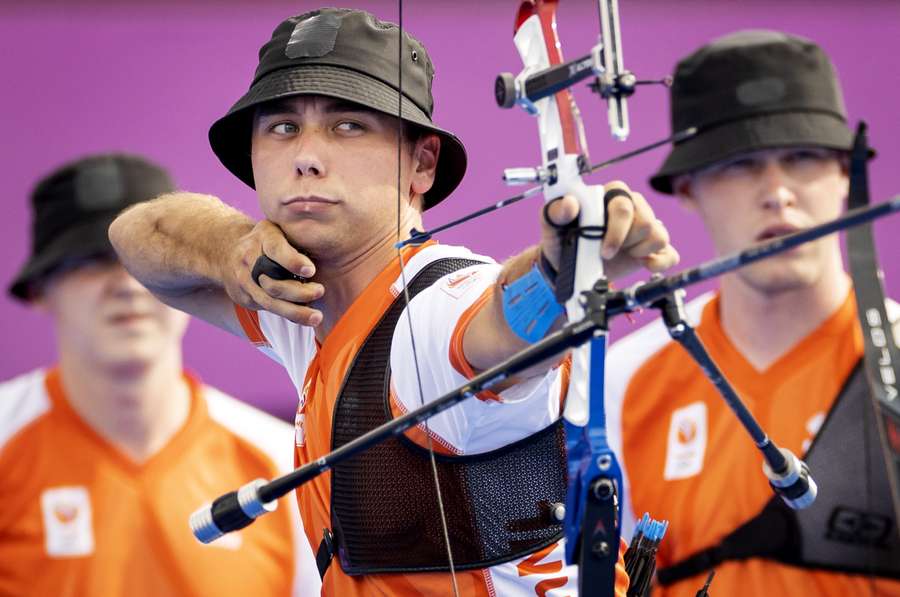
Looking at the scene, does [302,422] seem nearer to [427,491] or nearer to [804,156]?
[427,491]

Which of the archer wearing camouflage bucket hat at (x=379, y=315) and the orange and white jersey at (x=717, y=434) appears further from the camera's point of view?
the orange and white jersey at (x=717, y=434)

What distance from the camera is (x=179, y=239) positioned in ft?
8.48

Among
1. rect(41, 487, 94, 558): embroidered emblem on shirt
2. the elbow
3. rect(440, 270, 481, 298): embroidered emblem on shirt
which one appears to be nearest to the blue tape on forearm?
rect(440, 270, 481, 298): embroidered emblem on shirt

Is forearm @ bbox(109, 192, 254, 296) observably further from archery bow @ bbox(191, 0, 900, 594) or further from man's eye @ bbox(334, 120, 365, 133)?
archery bow @ bbox(191, 0, 900, 594)

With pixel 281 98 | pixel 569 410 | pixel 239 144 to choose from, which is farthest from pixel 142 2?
pixel 569 410

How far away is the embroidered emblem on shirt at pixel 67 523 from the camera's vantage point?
3.57 m

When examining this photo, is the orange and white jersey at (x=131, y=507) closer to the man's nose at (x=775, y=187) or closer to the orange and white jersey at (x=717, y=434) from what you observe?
the orange and white jersey at (x=717, y=434)

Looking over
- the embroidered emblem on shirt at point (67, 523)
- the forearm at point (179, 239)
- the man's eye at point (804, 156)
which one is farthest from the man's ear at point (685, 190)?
the embroidered emblem on shirt at point (67, 523)

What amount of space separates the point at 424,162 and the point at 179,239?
62 cm

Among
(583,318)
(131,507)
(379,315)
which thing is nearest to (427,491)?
(379,315)

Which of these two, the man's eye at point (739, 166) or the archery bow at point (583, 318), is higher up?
the man's eye at point (739, 166)

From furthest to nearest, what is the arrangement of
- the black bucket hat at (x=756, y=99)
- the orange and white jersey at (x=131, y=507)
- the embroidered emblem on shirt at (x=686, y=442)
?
the orange and white jersey at (x=131, y=507)
the embroidered emblem on shirt at (x=686, y=442)
the black bucket hat at (x=756, y=99)

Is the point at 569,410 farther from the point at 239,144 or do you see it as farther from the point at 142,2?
the point at 142,2

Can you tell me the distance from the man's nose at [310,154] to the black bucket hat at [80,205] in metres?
1.77
